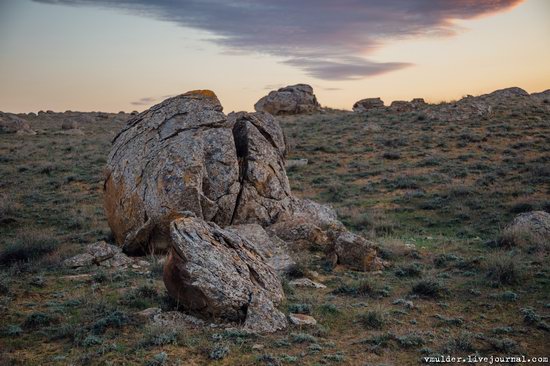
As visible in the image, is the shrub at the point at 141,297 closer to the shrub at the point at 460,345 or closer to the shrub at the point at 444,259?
the shrub at the point at 460,345

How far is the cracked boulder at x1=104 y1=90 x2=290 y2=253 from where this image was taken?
13305mm

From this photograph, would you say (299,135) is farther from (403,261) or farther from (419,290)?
(419,290)

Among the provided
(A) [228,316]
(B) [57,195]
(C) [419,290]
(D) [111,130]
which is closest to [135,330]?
(A) [228,316]

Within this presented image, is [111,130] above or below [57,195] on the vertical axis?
above

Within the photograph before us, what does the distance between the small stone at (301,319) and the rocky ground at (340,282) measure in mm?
34

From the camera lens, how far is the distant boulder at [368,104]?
54.7 m

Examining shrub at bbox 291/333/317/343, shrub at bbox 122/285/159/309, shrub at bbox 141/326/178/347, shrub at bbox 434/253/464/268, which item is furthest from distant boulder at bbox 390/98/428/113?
shrub at bbox 141/326/178/347

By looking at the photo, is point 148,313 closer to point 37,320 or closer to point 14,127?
point 37,320

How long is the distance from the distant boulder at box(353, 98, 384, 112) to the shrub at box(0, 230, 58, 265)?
1768 inches

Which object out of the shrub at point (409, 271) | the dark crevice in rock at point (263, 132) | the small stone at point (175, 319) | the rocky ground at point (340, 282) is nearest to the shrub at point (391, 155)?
the rocky ground at point (340, 282)

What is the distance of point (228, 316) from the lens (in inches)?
337

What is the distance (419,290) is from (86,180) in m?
22.3

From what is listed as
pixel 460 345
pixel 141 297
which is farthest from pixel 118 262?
pixel 460 345

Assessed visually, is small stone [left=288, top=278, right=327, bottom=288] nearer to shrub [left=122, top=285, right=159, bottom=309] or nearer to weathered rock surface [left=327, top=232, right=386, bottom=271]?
weathered rock surface [left=327, top=232, right=386, bottom=271]
